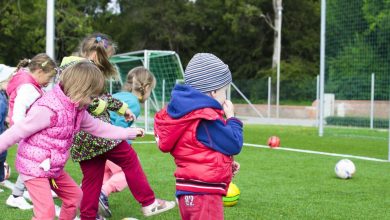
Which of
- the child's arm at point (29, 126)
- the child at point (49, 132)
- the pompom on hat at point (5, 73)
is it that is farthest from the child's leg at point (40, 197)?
the pompom on hat at point (5, 73)

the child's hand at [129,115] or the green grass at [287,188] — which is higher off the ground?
the child's hand at [129,115]

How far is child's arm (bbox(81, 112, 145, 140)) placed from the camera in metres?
4.48

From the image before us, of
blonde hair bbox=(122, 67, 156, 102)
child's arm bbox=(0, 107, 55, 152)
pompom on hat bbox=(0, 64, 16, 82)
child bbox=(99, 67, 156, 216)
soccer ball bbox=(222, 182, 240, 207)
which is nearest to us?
child's arm bbox=(0, 107, 55, 152)

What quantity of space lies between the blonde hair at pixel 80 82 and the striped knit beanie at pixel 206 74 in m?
0.81

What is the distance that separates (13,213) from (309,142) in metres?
10.2

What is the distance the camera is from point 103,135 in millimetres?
4574

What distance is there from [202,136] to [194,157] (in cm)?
14

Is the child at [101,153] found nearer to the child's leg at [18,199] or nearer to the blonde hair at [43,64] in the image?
the blonde hair at [43,64]

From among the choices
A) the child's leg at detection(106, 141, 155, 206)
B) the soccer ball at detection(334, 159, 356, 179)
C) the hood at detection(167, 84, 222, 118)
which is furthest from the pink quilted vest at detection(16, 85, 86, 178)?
the soccer ball at detection(334, 159, 356, 179)

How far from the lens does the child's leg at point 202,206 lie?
358cm

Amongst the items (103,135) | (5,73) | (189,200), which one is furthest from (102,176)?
(5,73)

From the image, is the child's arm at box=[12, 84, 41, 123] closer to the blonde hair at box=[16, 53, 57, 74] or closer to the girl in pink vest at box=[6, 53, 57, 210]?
the girl in pink vest at box=[6, 53, 57, 210]

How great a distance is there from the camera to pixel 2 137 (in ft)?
13.2

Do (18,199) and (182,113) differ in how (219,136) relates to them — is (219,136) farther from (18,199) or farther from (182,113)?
(18,199)
